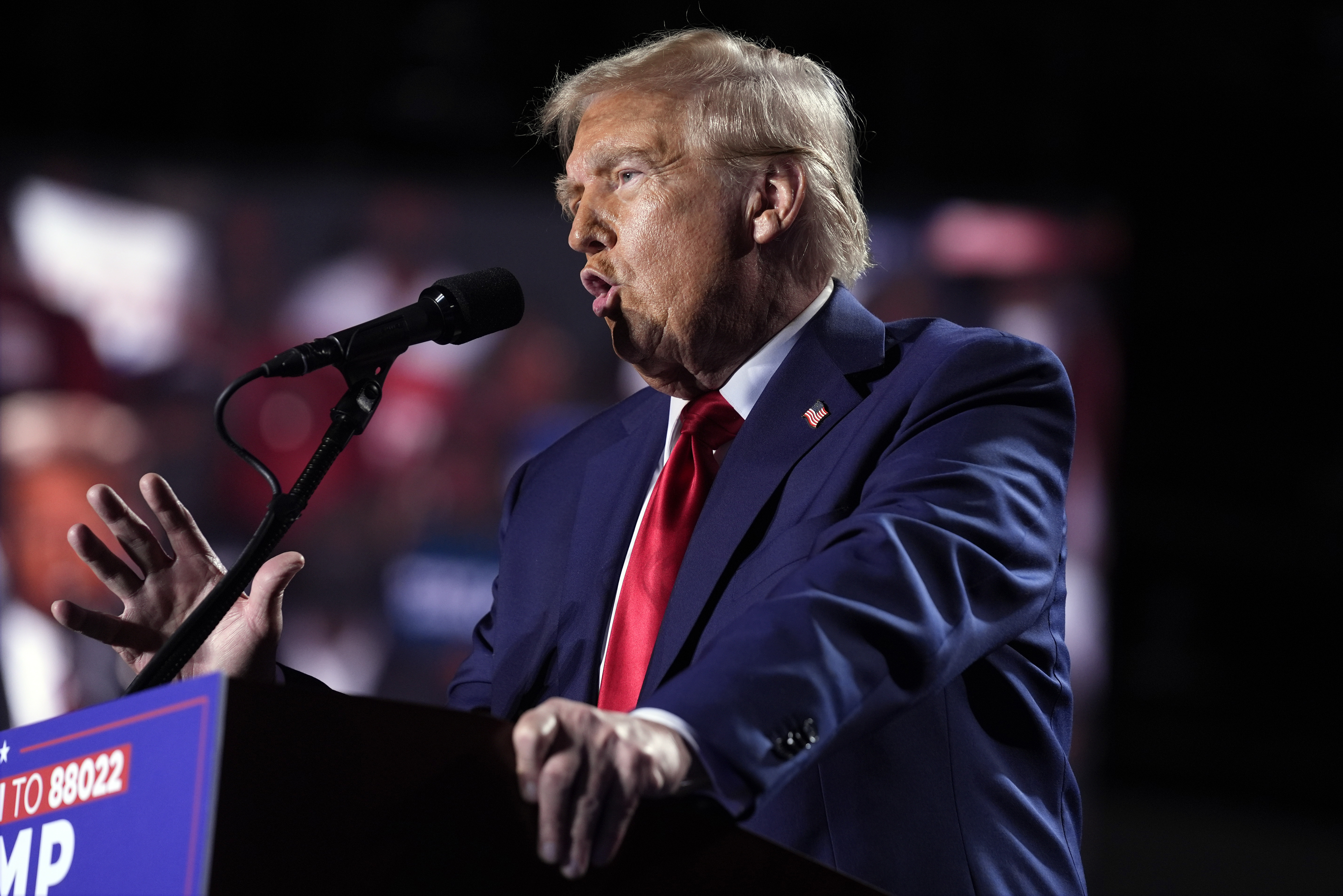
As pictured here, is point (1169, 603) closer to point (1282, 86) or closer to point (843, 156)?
point (1282, 86)

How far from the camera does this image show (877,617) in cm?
115

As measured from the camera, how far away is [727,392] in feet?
6.29

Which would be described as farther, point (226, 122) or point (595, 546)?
point (226, 122)

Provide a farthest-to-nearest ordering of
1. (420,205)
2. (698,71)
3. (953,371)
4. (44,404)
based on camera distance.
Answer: (420,205) → (44,404) → (698,71) → (953,371)

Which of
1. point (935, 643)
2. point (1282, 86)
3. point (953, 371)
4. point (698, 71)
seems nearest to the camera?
point (935, 643)

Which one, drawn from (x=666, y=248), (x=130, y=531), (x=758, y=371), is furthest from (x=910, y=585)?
(x=130, y=531)

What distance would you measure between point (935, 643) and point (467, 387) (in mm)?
3277

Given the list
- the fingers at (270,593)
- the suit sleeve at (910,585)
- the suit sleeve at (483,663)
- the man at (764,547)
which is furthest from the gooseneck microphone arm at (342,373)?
the suit sleeve at (483,663)

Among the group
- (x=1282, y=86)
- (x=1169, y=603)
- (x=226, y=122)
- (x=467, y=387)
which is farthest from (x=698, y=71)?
(x=1169, y=603)

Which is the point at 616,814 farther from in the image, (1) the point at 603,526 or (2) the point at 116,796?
(1) the point at 603,526

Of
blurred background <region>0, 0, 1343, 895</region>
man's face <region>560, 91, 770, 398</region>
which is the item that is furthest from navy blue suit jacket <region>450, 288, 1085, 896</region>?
blurred background <region>0, 0, 1343, 895</region>

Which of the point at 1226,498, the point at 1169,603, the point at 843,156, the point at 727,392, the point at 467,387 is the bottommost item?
the point at 1169,603

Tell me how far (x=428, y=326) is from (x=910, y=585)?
24.8 inches

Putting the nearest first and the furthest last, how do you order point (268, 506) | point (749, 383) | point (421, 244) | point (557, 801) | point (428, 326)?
point (557, 801)
point (268, 506)
point (428, 326)
point (749, 383)
point (421, 244)
